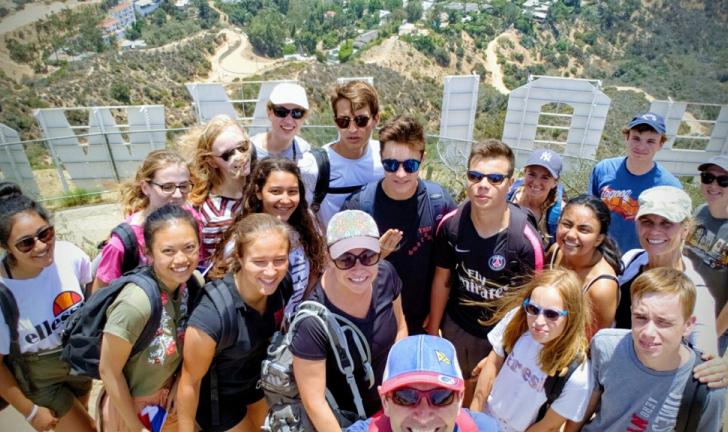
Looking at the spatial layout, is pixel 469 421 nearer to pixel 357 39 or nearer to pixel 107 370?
pixel 107 370

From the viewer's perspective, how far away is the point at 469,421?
165 centimetres

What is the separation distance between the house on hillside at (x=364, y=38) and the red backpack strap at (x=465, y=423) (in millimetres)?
71971

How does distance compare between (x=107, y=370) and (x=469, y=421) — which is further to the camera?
(x=107, y=370)

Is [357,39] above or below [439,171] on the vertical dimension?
below

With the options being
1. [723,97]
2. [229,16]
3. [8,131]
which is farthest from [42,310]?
[229,16]

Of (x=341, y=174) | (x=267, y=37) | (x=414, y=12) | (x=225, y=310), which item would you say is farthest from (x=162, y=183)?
(x=414, y=12)

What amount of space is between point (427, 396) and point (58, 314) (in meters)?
1.93

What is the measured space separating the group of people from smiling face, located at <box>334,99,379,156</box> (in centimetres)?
3

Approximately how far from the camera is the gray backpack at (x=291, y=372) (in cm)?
194

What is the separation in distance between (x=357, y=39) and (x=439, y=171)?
71.3 metres

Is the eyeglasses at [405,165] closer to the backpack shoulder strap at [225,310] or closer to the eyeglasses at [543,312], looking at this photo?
the eyeglasses at [543,312]

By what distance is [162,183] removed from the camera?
8.42 feet

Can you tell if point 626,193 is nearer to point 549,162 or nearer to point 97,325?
point 549,162

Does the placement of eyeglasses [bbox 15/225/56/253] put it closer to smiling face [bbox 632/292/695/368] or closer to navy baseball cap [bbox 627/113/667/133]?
smiling face [bbox 632/292/695/368]
